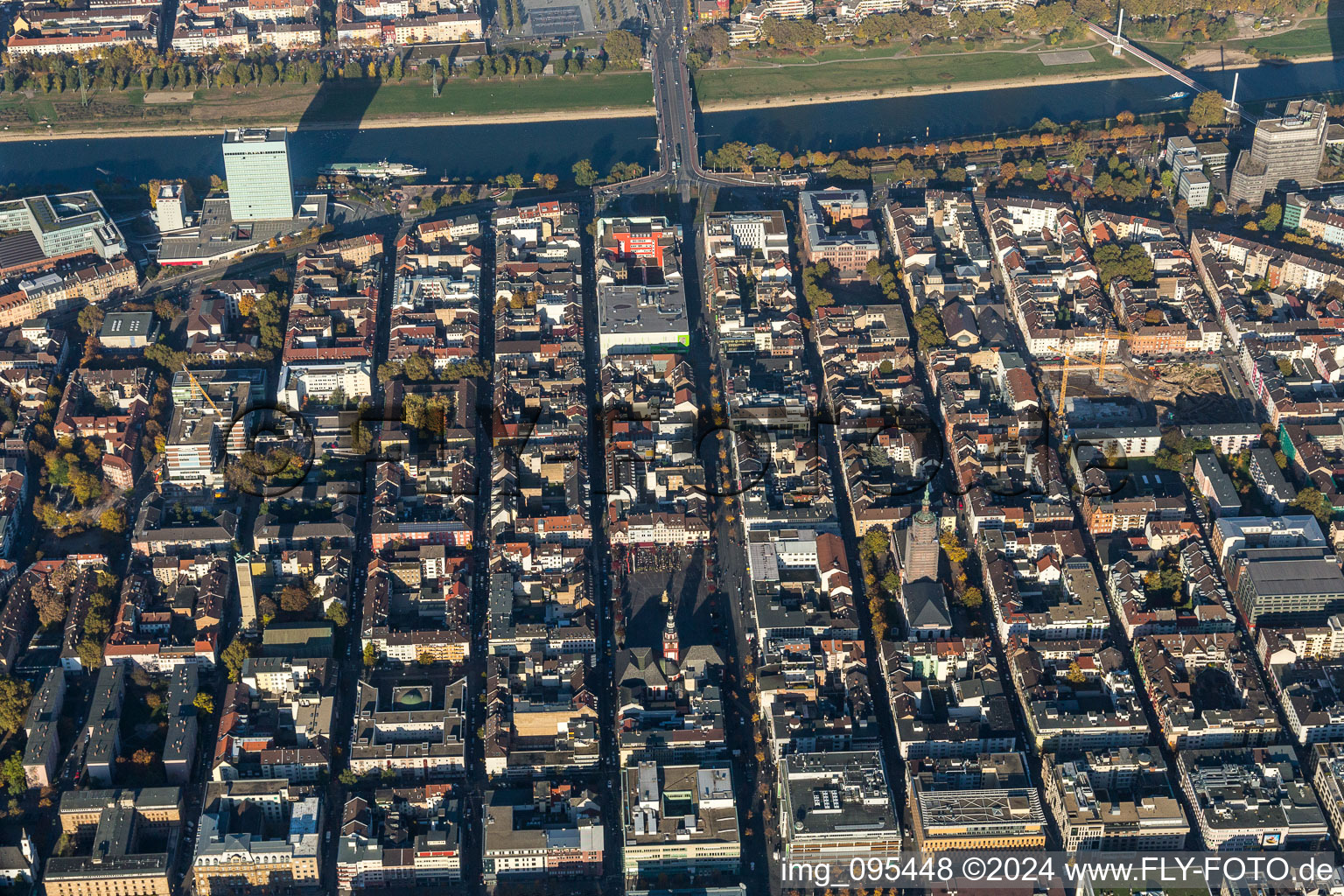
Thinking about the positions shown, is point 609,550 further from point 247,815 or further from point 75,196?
point 75,196

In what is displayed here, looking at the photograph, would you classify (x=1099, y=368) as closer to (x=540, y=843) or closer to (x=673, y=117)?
(x=673, y=117)

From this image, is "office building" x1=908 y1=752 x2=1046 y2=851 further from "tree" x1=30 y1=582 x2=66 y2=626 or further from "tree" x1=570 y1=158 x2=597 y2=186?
"tree" x1=570 y1=158 x2=597 y2=186

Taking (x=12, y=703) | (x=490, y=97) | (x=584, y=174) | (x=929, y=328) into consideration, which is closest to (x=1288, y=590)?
(x=929, y=328)

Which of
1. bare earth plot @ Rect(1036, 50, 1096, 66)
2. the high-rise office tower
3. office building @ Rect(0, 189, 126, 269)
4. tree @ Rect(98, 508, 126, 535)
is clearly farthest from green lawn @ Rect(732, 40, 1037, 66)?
tree @ Rect(98, 508, 126, 535)

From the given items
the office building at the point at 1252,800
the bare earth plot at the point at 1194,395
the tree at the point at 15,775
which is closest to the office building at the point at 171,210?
the tree at the point at 15,775

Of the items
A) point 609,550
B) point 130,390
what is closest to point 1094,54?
point 609,550

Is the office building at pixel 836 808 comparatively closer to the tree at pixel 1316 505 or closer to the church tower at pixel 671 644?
the church tower at pixel 671 644
